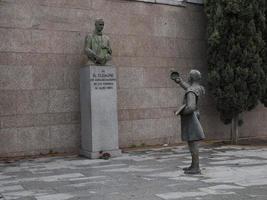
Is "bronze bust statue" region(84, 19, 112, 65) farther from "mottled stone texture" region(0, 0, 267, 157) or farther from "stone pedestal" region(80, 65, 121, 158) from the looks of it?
"mottled stone texture" region(0, 0, 267, 157)

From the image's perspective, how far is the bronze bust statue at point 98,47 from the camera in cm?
1041

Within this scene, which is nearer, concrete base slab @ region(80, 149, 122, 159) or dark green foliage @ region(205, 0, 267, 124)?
concrete base slab @ region(80, 149, 122, 159)

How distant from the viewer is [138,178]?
7562mm

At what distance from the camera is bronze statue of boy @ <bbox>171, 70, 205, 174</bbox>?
24.8 feet

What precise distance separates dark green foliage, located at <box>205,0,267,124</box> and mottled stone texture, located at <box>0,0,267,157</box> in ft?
3.66

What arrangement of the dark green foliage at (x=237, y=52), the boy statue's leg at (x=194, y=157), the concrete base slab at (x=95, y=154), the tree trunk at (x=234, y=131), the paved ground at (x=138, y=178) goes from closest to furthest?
1. the paved ground at (x=138, y=178)
2. the boy statue's leg at (x=194, y=157)
3. the concrete base slab at (x=95, y=154)
4. the dark green foliage at (x=237, y=52)
5. the tree trunk at (x=234, y=131)

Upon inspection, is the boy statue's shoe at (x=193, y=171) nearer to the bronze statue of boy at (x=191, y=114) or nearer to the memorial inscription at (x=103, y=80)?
the bronze statue of boy at (x=191, y=114)

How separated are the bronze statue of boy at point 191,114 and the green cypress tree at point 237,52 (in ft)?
15.4

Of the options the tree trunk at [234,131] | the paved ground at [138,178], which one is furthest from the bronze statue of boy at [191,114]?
the tree trunk at [234,131]

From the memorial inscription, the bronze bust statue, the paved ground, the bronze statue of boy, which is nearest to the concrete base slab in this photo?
the paved ground

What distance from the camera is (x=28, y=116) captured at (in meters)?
10.6

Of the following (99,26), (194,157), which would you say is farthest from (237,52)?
(194,157)

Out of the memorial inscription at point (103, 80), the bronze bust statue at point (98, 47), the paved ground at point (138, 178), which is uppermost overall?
the bronze bust statue at point (98, 47)

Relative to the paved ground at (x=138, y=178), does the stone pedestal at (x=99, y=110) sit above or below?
above
